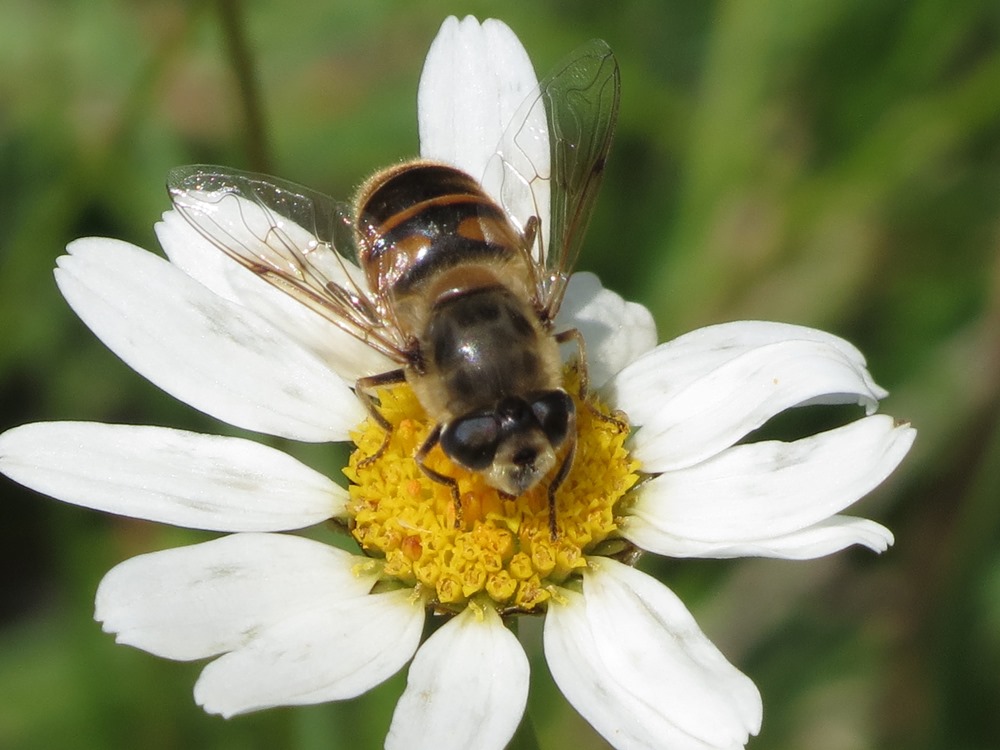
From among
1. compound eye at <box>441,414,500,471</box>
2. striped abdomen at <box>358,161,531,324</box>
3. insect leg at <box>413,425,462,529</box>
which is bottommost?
insect leg at <box>413,425,462,529</box>

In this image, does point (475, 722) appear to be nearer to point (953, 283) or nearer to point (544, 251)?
point (544, 251)

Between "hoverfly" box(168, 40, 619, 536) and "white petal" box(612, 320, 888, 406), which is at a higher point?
"hoverfly" box(168, 40, 619, 536)

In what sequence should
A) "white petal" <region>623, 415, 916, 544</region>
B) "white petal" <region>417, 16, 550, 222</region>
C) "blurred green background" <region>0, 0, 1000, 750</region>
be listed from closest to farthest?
"white petal" <region>623, 415, 916, 544</region>, "white petal" <region>417, 16, 550, 222</region>, "blurred green background" <region>0, 0, 1000, 750</region>

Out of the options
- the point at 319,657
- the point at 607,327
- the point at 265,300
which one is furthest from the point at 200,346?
the point at 607,327

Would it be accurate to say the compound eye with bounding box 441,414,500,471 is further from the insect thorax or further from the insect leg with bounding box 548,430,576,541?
the insect leg with bounding box 548,430,576,541

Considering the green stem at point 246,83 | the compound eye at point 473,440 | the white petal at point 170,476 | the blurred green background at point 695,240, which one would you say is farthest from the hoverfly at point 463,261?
the blurred green background at point 695,240

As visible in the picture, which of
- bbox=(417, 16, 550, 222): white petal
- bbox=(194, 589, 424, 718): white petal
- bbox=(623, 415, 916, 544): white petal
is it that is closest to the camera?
bbox=(194, 589, 424, 718): white petal

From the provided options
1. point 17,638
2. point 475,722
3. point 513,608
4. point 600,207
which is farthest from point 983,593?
point 17,638

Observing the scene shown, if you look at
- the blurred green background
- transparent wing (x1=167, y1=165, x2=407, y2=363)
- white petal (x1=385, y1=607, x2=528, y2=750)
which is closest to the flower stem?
white petal (x1=385, y1=607, x2=528, y2=750)
